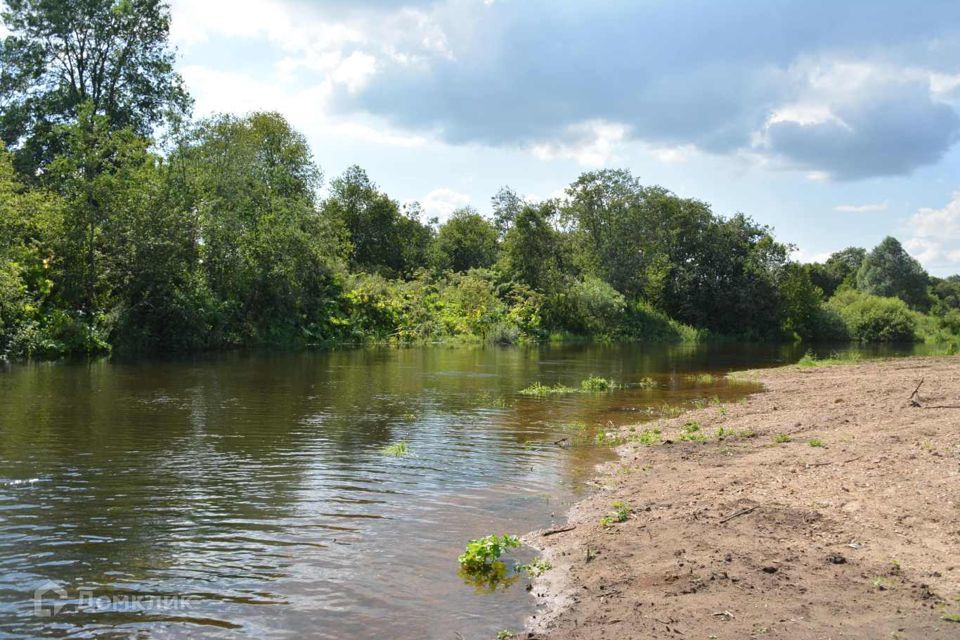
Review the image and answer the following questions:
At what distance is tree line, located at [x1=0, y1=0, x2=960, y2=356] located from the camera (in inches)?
1411

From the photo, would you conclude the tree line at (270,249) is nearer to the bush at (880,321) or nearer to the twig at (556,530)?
the bush at (880,321)

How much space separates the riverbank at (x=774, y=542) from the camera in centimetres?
568

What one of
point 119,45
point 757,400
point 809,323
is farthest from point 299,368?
point 809,323

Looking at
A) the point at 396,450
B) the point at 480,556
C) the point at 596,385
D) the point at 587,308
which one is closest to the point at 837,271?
the point at 587,308

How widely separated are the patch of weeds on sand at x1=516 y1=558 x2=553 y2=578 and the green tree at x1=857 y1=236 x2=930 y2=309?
365ft

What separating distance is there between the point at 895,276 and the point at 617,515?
11361cm

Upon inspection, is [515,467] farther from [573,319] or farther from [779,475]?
[573,319]

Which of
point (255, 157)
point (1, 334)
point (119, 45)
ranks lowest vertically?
point (1, 334)

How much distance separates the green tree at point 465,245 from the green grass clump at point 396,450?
60995 millimetres

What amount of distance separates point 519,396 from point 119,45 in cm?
3998

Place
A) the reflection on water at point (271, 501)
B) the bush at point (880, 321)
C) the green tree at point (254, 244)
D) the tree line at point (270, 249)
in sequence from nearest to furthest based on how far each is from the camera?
the reflection on water at point (271, 501)
the tree line at point (270, 249)
the green tree at point (254, 244)
the bush at point (880, 321)

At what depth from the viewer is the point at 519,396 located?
22438 mm

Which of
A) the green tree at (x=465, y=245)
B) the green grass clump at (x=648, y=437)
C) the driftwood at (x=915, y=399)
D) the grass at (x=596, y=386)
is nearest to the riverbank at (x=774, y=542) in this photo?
the green grass clump at (x=648, y=437)

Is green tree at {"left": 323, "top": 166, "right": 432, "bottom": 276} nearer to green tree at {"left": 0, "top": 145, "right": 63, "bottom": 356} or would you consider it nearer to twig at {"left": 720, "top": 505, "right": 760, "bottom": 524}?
green tree at {"left": 0, "top": 145, "right": 63, "bottom": 356}
